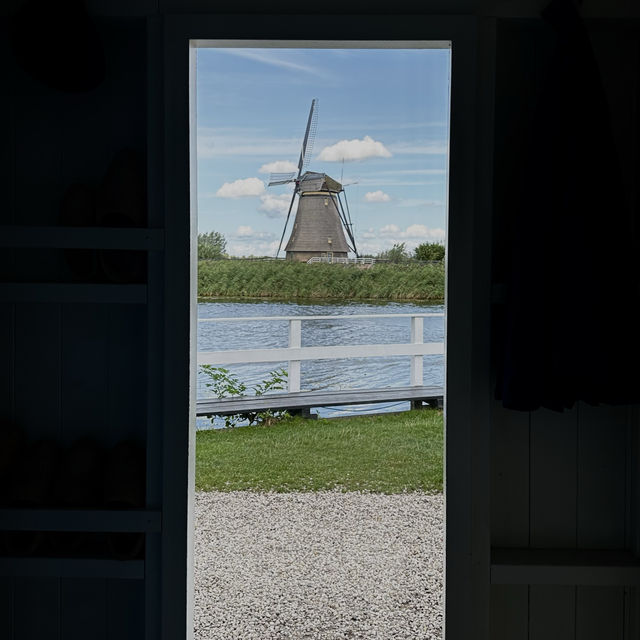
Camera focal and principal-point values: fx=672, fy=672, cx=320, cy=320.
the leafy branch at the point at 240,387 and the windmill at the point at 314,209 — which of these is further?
the leafy branch at the point at 240,387

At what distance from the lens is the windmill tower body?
569 centimetres

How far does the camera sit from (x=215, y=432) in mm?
6094

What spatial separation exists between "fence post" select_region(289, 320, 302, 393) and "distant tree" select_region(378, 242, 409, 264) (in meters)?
0.95

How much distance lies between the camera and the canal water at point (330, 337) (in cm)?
599

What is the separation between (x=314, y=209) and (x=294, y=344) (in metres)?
1.21

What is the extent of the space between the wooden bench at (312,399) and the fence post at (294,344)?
0.41ft
